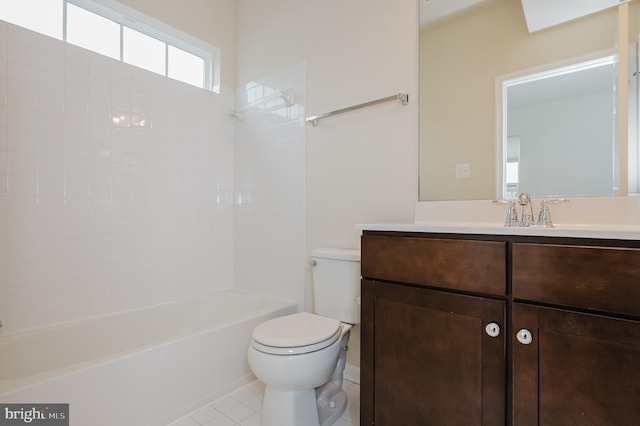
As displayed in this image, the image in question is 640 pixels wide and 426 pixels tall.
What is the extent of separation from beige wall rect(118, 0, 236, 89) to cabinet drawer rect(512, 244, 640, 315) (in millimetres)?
2430

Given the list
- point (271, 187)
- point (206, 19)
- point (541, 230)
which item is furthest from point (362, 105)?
point (206, 19)

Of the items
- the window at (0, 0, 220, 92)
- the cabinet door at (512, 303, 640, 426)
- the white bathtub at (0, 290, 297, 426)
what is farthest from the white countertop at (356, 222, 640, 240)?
the window at (0, 0, 220, 92)

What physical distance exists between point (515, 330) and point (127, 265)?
2083 mm

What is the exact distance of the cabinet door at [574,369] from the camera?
77 centimetres

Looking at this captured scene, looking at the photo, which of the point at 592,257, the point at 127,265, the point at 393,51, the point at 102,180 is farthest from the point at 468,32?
the point at 127,265

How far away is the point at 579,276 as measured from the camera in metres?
0.82

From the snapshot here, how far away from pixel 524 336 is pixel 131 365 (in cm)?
152

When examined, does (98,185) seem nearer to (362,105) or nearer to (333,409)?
(362,105)

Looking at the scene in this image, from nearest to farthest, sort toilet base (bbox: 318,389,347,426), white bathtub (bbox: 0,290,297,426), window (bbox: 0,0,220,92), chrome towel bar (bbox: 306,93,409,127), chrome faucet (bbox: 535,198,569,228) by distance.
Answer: chrome faucet (bbox: 535,198,569,228) → white bathtub (bbox: 0,290,297,426) → toilet base (bbox: 318,389,347,426) → chrome towel bar (bbox: 306,93,409,127) → window (bbox: 0,0,220,92)

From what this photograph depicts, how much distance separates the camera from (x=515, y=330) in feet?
3.00

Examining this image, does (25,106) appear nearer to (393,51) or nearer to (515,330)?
(393,51)

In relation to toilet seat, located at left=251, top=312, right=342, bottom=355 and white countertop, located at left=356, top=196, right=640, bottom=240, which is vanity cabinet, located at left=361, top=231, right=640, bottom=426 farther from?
toilet seat, located at left=251, top=312, right=342, bottom=355

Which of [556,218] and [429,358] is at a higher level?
[556,218]

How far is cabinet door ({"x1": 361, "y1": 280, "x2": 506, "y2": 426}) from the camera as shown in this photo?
0.96 meters
